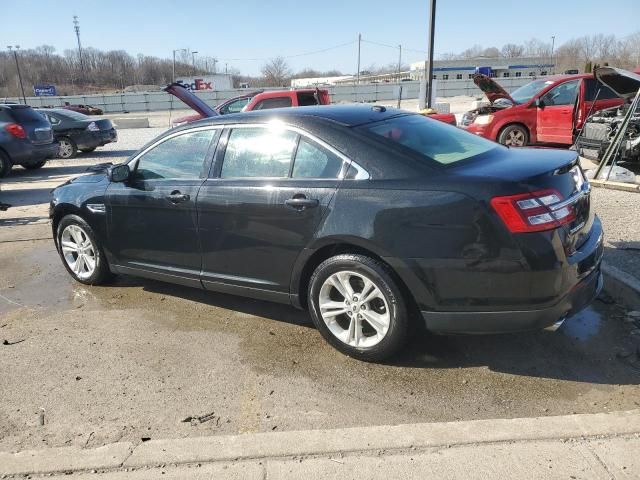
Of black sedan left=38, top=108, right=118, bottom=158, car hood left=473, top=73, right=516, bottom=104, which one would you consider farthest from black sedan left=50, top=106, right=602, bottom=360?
black sedan left=38, top=108, right=118, bottom=158

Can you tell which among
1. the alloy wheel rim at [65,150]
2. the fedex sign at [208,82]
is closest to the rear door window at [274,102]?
the alloy wheel rim at [65,150]

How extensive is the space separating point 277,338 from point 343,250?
0.95 metres

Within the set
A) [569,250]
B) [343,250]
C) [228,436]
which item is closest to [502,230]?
[569,250]

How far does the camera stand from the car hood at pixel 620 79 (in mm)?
8133

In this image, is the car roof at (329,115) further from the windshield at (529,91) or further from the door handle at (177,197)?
the windshield at (529,91)

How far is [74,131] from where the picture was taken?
49.7 ft

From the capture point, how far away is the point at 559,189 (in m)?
3.14

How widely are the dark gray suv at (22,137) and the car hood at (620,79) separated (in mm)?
11378

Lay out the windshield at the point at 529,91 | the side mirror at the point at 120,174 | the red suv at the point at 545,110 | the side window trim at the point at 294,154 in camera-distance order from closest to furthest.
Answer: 1. the side window trim at the point at 294,154
2. the side mirror at the point at 120,174
3. the red suv at the point at 545,110
4. the windshield at the point at 529,91

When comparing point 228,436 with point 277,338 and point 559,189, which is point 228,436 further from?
point 559,189

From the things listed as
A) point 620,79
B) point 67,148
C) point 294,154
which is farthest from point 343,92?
point 294,154

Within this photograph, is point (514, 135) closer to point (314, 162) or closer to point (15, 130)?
point (314, 162)

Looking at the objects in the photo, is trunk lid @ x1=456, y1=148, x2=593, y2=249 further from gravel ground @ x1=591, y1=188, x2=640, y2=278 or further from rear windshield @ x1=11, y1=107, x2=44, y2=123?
rear windshield @ x1=11, y1=107, x2=44, y2=123

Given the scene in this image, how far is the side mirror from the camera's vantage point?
15.1 ft
